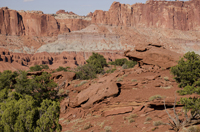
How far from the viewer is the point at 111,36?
14538cm

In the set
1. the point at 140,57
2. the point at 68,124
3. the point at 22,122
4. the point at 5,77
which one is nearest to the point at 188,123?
the point at 22,122

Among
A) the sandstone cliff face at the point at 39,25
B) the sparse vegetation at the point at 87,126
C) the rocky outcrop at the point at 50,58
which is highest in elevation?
the sandstone cliff face at the point at 39,25

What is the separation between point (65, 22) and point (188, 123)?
190m

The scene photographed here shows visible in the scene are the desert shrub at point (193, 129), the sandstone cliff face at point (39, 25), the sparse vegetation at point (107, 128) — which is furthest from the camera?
the sandstone cliff face at point (39, 25)

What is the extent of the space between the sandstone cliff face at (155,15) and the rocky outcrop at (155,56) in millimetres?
144460

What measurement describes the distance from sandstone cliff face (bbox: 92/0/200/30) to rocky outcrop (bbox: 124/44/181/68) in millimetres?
144460

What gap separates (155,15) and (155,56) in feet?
529

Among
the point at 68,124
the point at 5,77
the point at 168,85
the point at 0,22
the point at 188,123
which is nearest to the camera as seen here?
the point at 188,123

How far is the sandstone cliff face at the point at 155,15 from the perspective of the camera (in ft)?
559

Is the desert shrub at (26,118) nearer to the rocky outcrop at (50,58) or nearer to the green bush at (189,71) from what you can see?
the green bush at (189,71)

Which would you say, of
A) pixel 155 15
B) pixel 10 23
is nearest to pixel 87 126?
pixel 10 23

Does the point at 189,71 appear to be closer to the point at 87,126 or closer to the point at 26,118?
the point at 87,126

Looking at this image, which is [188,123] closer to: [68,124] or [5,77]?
[68,124]

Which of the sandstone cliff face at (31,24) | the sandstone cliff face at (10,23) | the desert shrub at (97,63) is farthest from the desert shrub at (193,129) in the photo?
the sandstone cliff face at (10,23)
